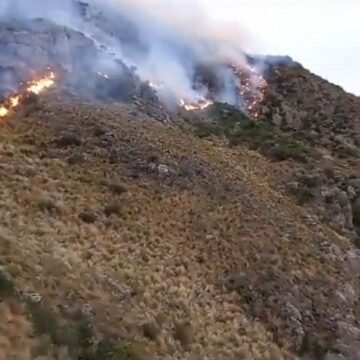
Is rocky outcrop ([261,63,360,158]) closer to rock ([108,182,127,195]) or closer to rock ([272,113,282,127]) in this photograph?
rock ([272,113,282,127])

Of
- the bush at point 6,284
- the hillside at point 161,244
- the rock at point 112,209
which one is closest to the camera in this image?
the bush at point 6,284

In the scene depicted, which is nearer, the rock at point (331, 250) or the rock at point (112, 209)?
the rock at point (112, 209)

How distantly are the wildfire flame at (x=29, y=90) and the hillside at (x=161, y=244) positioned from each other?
3.04 ft

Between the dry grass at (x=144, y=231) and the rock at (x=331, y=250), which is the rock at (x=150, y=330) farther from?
the rock at (x=331, y=250)

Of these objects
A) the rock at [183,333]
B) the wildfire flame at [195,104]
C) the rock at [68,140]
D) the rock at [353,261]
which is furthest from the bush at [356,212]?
the rock at [183,333]

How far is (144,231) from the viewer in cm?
2533

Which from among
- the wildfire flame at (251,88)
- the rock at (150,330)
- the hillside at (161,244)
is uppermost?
the wildfire flame at (251,88)

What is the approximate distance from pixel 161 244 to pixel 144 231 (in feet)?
2.55

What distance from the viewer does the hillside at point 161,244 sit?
17875 millimetres

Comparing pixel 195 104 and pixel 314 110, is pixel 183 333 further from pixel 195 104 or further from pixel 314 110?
pixel 314 110

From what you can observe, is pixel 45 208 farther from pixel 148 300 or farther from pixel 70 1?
pixel 70 1

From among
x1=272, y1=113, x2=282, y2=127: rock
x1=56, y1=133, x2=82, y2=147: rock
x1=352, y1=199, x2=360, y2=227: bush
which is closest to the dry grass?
x1=56, y1=133, x2=82, y2=147: rock

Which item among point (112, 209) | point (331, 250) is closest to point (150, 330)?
point (112, 209)

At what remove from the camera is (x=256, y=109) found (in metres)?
54.1
